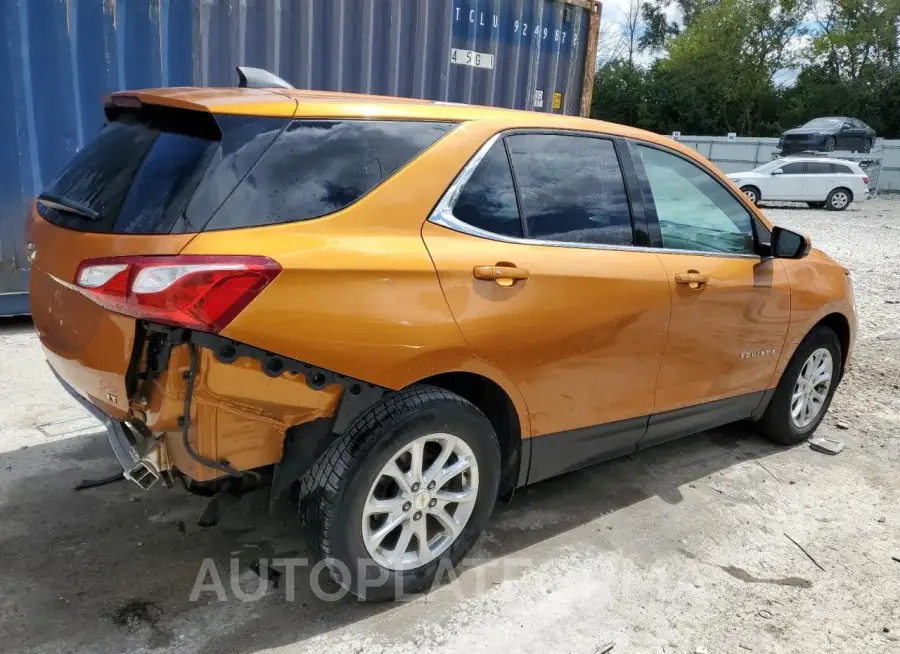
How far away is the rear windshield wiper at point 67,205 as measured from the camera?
2438mm

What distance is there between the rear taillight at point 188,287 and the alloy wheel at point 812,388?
11.1ft

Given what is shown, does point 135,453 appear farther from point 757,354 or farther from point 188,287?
point 757,354

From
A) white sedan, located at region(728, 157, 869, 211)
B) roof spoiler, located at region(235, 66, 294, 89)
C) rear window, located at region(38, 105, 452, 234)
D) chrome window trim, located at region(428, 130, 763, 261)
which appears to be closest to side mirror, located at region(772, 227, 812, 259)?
chrome window trim, located at region(428, 130, 763, 261)

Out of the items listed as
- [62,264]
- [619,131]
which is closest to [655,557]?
[619,131]

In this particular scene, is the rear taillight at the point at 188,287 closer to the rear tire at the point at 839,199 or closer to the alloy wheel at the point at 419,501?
the alloy wheel at the point at 419,501

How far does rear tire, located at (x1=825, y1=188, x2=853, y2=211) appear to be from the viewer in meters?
21.2

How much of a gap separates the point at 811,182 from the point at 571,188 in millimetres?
20960

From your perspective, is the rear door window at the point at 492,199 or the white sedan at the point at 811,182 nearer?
the rear door window at the point at 492,199

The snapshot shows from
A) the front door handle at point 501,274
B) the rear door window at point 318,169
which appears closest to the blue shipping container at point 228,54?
the rear door window at point 318,169

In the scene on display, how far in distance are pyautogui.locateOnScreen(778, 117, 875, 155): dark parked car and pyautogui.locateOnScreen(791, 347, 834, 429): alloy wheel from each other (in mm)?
26313

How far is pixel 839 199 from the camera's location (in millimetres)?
21328

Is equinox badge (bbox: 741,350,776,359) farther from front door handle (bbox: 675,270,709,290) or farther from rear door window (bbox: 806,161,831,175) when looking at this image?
rear door window (bbox: 806,161,831,175)

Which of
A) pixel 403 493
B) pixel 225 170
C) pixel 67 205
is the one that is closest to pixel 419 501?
pixel 403 493

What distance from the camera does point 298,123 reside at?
245 cm
